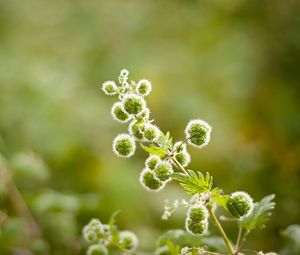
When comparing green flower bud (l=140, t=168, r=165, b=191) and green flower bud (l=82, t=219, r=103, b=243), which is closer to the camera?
green flower bud (l=140, t=168, r=165, b=191)

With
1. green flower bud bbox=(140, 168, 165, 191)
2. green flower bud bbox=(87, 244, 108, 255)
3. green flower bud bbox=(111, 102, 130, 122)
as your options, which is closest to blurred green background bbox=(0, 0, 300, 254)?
green flower bud bbox=(87, 244, 108, 255)

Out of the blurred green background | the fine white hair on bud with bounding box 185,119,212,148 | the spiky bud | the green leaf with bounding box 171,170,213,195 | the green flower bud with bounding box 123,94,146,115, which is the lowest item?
the spiky bud

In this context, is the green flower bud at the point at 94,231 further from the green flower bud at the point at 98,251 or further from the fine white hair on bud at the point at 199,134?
the fine white hair on bud at the point at 199,134

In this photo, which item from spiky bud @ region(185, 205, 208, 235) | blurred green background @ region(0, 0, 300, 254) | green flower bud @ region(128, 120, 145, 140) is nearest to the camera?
spiky bud @ region(185, 205, 208, 235)

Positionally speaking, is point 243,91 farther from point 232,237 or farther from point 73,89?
point 232,237

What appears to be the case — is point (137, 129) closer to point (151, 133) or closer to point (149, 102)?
point (151, 133)

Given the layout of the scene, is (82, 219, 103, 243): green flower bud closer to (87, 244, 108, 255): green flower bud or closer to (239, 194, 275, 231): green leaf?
(87, 244, 108, 255): green flower bud
